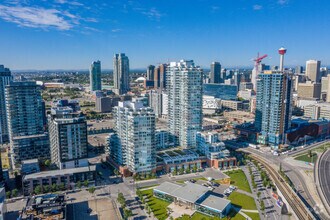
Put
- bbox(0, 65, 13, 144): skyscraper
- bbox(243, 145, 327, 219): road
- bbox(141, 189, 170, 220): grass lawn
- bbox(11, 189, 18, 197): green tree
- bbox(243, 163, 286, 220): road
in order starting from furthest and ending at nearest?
bbox(0, 65, 13, 144): skyscraper
bbox(11, 189, 18, 197): green tree
bbox(243, 145, 327, 219): road
bbox(141, 189, 170, 220): grass lawn
bbox(243, 163, 286, 220): road

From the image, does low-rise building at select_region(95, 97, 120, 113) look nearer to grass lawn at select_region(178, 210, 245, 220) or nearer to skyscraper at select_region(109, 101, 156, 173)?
skyscraper at select_region(109, 101, 156, 173)

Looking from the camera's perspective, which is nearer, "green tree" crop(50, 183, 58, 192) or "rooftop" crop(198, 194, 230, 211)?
"rooftop" crop(198, 194, 230, 211)

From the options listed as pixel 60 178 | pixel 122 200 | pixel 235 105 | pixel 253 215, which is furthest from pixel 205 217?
pixel 235 105

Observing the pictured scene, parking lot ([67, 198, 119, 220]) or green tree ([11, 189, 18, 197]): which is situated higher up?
green tree ([11, 189, 18, 197])

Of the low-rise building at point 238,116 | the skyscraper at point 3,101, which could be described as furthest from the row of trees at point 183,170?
the low-rise building at point 238,116

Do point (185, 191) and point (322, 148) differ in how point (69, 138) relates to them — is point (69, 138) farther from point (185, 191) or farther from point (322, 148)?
point (322, 148)

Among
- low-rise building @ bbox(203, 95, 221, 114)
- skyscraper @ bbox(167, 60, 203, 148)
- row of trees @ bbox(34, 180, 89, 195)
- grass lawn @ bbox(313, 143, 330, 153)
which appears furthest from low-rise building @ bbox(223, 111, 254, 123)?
row of trees @ bbox(34, 180, 89, 195)

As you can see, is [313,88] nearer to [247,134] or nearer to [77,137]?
[247,134]
